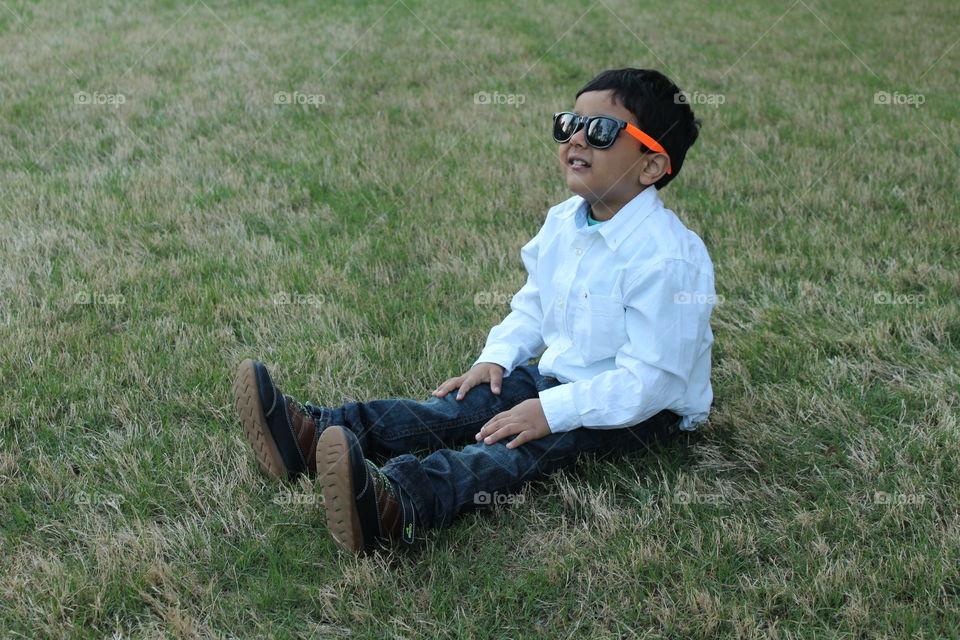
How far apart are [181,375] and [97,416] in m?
0.40

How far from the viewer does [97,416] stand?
11.6 feet

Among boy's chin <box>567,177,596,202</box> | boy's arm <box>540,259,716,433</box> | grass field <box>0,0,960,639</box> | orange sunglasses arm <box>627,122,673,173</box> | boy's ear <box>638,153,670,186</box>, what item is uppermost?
orange sunglasses arm <box>627,122,673,173</box>

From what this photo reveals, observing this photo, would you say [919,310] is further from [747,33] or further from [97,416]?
[747,33]

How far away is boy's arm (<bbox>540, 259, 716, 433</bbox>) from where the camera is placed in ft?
9.25

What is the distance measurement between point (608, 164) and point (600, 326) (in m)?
0.56

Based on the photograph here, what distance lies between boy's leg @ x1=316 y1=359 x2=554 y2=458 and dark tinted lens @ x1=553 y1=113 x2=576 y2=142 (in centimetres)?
94

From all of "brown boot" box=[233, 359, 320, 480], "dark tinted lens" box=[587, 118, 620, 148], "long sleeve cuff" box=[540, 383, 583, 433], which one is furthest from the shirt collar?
"brown boot" box=[233, 359, 320, 480]

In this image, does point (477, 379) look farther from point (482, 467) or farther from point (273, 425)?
point (273, 425)

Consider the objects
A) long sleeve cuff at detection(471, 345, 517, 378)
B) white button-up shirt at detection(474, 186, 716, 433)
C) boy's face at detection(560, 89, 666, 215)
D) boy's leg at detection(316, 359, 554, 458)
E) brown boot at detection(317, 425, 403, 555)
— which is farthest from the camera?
long sleeve cuff at detection(471, 345, 517, 378)

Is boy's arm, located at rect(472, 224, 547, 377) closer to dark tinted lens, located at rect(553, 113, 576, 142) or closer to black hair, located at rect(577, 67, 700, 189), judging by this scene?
dark tinted lens, located at rect(553, 113, 576, 142)

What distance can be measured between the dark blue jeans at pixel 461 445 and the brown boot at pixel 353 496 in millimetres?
84

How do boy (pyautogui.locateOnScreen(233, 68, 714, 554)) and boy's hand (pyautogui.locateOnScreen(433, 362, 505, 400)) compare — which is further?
boy's hand (pyautogui.locateOnScreen(433, 362, 505, 400))

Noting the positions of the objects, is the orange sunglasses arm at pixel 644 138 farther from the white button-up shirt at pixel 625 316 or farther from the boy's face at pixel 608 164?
the white button-up shirt at pixel 625 316

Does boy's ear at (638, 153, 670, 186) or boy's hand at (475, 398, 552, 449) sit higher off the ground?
boy's ear at (638, 153, 670, 186)
